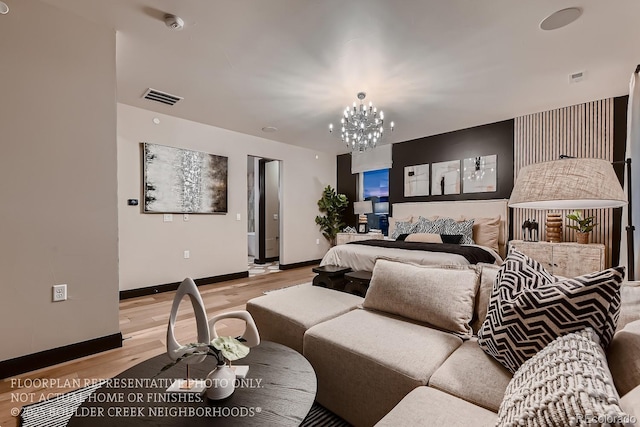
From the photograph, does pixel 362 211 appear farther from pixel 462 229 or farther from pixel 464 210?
pixel 462 229

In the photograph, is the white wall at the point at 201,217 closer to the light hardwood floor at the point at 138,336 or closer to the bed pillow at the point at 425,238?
the light hardwood floor at the point at 138,336

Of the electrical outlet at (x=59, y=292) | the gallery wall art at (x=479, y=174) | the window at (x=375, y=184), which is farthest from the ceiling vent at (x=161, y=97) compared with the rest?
the gallery wall art at (x=479, y=174)

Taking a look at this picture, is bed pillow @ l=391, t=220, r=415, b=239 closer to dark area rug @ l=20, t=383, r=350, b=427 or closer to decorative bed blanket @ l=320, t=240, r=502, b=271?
decorative bed blanket @ l=320, t=240, r=502, b=271

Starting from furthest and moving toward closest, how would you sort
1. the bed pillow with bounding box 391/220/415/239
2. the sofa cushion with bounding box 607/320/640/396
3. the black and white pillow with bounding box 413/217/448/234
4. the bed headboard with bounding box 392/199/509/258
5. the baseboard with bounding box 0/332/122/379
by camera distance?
the bed pillow with bounding box 391/220/415/239, the black and white pillow with bounding box 413/217/448/234, the bed headboard with bounding box 392/199/509/258, the baseboard with bounding box 0/332/122/379, the sofa cushion with bounding box 607/320/640/396

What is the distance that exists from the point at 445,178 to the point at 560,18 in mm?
3114

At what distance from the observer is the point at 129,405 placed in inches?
39.8

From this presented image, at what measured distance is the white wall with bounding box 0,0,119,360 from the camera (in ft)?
6.50

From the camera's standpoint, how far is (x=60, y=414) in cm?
159

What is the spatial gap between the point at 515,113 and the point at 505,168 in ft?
2.72

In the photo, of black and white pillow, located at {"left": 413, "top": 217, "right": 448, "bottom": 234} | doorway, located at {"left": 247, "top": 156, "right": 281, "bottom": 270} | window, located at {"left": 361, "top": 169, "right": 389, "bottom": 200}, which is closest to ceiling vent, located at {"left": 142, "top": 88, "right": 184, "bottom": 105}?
doorway, located at {"left": 247, "top": 156, "right": 281, "bottom": 270}

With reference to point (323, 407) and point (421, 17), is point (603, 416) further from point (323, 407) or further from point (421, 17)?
point (421, 17)

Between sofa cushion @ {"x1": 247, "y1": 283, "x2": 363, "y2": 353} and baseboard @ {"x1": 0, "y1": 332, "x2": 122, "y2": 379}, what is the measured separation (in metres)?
1.26

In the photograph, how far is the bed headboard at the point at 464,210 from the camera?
4.38m

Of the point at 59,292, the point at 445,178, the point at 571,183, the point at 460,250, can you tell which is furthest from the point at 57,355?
the point at 445,178
